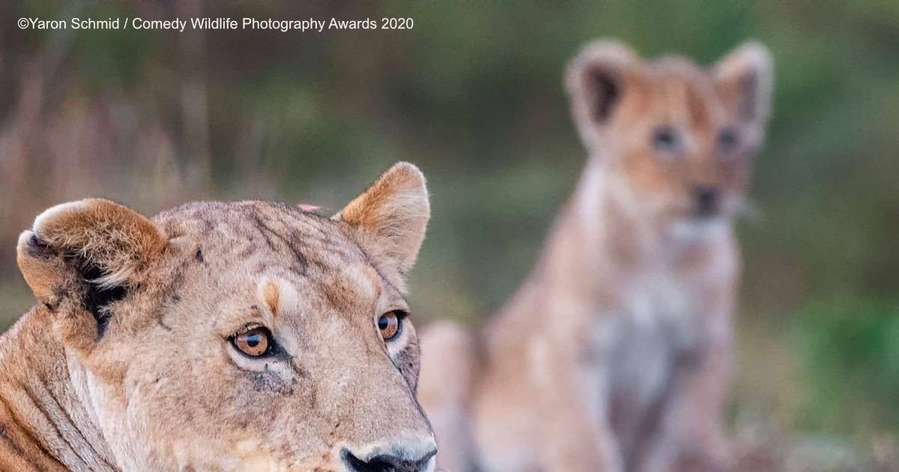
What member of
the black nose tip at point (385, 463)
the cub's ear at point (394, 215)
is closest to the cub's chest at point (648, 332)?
the cub's ear at point (394, 215)

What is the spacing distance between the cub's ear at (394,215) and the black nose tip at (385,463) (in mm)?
873

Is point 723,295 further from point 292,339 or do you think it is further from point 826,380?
point 292,339

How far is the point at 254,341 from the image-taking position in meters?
3.40

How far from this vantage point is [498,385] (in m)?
9.48

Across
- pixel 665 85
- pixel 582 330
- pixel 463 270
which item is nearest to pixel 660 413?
pixel 582 330

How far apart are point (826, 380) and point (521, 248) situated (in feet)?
11.4

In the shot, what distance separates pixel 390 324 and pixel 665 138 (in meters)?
5.75

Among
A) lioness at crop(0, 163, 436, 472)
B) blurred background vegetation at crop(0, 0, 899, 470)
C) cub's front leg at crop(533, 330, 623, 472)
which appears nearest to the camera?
lioness at crop(0, 163, 436, 472)

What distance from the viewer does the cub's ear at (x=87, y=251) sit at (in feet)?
11.0

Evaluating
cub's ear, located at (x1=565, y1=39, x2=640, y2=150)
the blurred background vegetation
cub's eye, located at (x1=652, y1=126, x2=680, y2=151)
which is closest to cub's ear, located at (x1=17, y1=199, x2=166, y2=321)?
cub's eye, located at (x1=652, y1=126, x2=680, y2=151)

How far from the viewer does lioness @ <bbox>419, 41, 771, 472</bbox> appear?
886 cm

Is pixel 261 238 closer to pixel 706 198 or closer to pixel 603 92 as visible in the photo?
pixel 706 198

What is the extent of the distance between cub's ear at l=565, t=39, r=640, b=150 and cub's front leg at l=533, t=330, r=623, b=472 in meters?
1.39

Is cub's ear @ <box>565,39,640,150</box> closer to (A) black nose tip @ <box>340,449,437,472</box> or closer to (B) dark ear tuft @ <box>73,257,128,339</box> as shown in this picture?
(B) dark ear tuft @ <box>73,257,128,339</box>
